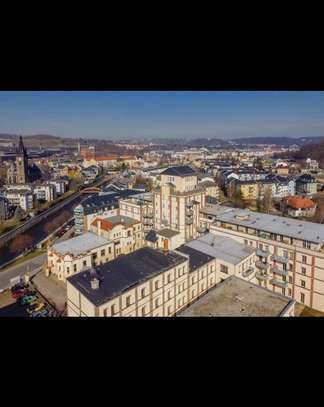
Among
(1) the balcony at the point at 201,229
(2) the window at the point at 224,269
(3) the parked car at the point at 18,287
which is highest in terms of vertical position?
(1) the balcony at the point at 201,229

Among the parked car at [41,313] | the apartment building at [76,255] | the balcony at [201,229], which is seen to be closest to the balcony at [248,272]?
the balcony at [201,229]

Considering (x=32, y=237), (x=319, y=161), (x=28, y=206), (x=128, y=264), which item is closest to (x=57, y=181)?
(x=28, y=206)

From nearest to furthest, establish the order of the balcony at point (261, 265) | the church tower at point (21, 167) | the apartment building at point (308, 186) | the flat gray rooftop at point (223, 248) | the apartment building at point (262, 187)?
the flat gray rooftop at point (223, 248)
the balcony at point (261, 265)
the apartment building at point (262, 187)
the apartment building at point (308, 186)
the church tower at point (21, 167)

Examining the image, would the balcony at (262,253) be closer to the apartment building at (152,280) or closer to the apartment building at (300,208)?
the apartment building at (152,280)
